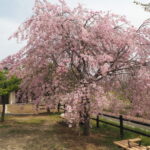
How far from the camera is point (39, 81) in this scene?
1262 centimetres

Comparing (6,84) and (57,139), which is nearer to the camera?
(57,139)

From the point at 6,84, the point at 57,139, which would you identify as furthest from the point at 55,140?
the point at 6,84

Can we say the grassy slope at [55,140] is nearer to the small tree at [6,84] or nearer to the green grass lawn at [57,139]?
the green grass lawn at [57,139]

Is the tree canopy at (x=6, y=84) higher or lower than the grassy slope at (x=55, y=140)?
higher

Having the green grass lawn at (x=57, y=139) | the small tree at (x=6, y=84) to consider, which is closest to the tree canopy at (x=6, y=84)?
the small tree at (x=6, y=84)

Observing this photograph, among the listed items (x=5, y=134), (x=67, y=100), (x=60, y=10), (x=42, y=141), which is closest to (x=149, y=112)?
(x=67, y=100)

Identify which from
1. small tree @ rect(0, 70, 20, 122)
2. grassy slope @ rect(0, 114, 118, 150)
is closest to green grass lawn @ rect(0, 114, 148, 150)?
grassy slope @ rect(0, 114, 118, 150)

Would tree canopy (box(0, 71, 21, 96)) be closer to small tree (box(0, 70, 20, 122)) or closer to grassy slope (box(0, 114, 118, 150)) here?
small tree (box(0, 70, 20, 122))

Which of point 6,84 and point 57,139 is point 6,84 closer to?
point 6,84

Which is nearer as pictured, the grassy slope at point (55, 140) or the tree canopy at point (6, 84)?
the grassy slope at point (55, 140)

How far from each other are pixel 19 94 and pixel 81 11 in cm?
784

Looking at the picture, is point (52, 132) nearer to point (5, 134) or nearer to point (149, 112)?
point (5, 134)

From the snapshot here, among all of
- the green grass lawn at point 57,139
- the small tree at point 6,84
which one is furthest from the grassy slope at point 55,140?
the small tree at point 6,84

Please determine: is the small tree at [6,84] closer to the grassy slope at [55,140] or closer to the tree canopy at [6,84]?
the tree canopy at [6,84]
